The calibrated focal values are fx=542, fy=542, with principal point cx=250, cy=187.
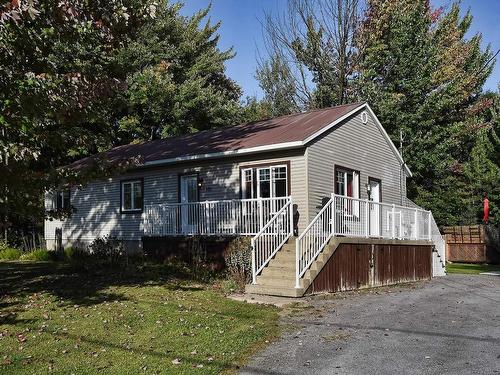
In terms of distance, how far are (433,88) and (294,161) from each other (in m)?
→ 19.3

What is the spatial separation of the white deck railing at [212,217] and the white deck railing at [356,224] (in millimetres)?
1500

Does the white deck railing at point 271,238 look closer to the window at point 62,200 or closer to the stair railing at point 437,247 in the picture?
the stair railing at point 437,247

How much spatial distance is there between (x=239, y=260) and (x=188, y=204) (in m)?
3.38

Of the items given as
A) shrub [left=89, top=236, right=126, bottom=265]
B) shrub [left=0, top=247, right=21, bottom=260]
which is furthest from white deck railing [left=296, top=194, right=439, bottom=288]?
shrub [left=0, top=247, right=21, bottom=260]

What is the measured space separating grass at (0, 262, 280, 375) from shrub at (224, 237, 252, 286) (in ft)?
3.72

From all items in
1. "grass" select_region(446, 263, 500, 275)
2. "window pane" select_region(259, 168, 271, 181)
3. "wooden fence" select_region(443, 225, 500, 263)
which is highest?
"window pane" select_region(259, 168, 271, 181)

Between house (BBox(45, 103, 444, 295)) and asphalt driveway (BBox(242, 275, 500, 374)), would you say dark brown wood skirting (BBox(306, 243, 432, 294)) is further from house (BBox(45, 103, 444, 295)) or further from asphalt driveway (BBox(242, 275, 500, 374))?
asphalt driveway (BBox(242, 275, 500, 374))

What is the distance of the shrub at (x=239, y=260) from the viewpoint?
13.7m

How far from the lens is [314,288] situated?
12.2 m

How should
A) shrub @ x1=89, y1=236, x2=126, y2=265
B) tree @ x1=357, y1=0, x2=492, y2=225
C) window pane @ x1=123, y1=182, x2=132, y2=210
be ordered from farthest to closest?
1. tree @ x1=357, y1=0, x2=492, y2=225
2. window pane @ x1=123, y1=182, x2=132, y2=210
3. shrub @ x1=89, y1=236, x2=126, y2=265

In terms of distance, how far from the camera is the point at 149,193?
1952 centimetres

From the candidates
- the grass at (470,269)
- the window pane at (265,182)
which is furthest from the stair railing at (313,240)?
the grass at (470,269)

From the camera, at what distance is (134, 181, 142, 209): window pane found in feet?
65.5

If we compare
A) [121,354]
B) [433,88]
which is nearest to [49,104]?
[121,354]
